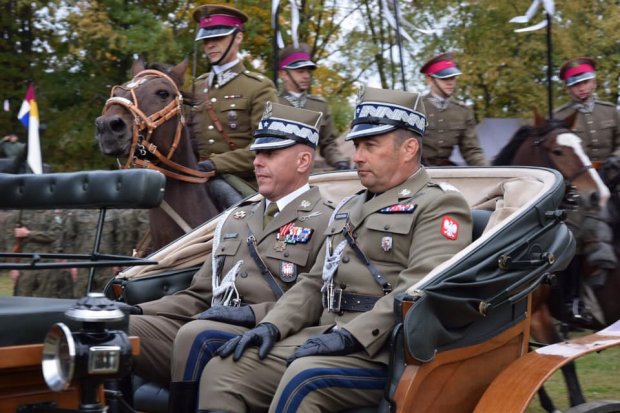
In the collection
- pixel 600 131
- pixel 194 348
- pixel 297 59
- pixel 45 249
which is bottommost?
pixel 45 249

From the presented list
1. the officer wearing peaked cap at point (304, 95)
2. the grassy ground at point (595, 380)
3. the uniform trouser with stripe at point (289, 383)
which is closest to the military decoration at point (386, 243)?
the uniform trouser with stripe at point (289, 383)

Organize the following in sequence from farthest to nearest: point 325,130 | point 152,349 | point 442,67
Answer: point 442,67
point 325,130
point 152,349

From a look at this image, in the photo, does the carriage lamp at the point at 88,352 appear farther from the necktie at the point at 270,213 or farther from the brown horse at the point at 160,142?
the brown horse at the point at 160,142

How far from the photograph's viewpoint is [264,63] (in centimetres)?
1555

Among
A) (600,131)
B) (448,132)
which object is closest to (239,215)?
(600,131)

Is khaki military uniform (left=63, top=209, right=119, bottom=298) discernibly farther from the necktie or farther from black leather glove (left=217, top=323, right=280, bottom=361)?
black leather glove (left=217, top=323, right=280, bottom=361)

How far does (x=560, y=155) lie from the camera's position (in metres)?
6.97

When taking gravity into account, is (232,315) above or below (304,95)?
above

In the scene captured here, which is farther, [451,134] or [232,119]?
[451,134]

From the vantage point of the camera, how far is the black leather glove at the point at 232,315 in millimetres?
4395

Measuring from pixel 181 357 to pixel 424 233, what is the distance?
1084 millimetres

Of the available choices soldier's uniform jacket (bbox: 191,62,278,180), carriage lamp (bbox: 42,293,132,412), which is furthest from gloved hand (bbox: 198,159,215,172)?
carriage lamp (bbox: 42,293,132,412)

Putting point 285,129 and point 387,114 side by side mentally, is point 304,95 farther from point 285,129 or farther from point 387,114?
point 387,114

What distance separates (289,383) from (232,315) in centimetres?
79
